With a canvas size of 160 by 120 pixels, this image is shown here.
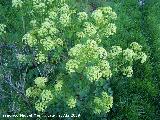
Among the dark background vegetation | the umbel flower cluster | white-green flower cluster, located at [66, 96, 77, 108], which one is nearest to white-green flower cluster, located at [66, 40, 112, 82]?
the umbel flower cluster

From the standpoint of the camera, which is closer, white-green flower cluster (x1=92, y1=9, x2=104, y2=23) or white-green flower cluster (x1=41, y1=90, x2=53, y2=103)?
white-green flower cluster (x1=41, y1=90, x2=53, y2=103)

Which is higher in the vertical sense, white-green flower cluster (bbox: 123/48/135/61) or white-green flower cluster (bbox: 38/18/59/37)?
white-green flower cluster (bbox: 38/18/59/37)

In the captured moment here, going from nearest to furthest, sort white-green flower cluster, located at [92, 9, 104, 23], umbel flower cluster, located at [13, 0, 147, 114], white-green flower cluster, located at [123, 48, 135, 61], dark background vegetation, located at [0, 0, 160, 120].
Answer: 1. umbel flower cluster, located at [13, 0, 147, 114]
2. white-green flower cluster, located at [92, 9, 104, 23]
3. white-green flower cluster, located at [123, 48, 135, 61]
4. dark background vegetation, located at [0, 0, 160, 120]

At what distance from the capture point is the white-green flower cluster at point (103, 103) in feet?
26.3

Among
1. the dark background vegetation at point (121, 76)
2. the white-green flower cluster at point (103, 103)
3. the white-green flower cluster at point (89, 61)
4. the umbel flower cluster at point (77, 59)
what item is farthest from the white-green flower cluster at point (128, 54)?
the dark background vegetation at point (121, 76)

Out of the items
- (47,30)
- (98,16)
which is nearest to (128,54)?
(98,16)

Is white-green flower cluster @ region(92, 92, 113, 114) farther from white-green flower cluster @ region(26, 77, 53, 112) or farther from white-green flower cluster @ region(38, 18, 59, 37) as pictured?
white-green flower cluster @ region(38, 18, 59, 37)

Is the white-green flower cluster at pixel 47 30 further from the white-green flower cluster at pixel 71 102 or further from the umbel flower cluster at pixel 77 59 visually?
the white-green flower cluster at pixel 71 102

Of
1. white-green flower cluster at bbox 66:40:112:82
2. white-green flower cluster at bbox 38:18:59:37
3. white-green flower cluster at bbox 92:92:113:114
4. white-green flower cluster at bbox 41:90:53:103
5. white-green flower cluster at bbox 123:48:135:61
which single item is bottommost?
white-green flower cluster at bbox 92:92:113:114

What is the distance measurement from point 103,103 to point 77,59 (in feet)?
3.55

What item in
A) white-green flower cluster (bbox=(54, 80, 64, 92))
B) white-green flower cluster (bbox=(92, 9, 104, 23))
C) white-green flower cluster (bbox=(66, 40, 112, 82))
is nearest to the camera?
white-green flower cluster (bbox=(66, 40, 112, 82))

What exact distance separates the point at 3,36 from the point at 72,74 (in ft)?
10.4

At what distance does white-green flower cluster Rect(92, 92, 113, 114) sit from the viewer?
8031mm

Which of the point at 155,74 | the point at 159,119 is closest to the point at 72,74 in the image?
the point at 159,119
